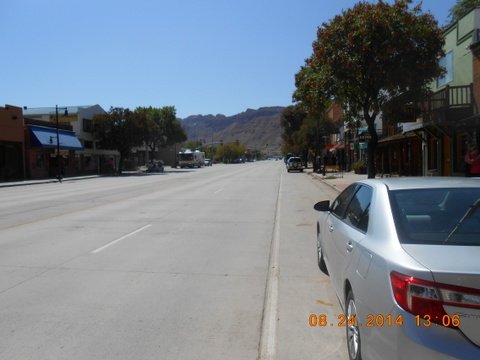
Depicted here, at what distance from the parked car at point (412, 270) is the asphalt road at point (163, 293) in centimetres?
98

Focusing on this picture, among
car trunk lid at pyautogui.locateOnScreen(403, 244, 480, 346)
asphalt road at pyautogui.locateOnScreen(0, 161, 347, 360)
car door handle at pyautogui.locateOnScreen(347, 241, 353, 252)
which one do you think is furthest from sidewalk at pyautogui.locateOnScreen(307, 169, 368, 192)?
car trunk lid at pyautogui.locateOnScreen(403, 244, 480, 346)

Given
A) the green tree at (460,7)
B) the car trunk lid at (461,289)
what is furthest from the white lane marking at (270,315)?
the green tree at (460,7)

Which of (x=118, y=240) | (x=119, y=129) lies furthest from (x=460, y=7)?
(x=119, y=129)

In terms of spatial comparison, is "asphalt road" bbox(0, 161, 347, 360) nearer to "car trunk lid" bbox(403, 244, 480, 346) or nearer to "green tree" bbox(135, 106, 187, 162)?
"car trunk lid" bbox(403, 244, 480, 346)

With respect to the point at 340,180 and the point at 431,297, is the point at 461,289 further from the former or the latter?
the point at 340,180

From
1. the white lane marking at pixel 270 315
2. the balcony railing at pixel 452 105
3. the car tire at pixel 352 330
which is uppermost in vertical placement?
the balcony railing at pixel 452 105

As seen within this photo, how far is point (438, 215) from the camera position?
4.16m

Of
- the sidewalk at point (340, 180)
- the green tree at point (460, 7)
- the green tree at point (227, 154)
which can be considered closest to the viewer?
the sidewalk at point (340, 180)

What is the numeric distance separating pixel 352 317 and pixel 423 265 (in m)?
1.24

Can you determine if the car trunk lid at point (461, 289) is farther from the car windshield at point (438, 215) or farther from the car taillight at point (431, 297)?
the car windshield at point (438, 215)

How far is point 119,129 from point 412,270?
6118cm

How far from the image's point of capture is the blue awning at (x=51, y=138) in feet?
160

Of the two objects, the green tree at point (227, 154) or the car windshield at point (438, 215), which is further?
the green tree at point (227, 154)

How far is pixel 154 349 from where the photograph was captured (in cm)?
466
